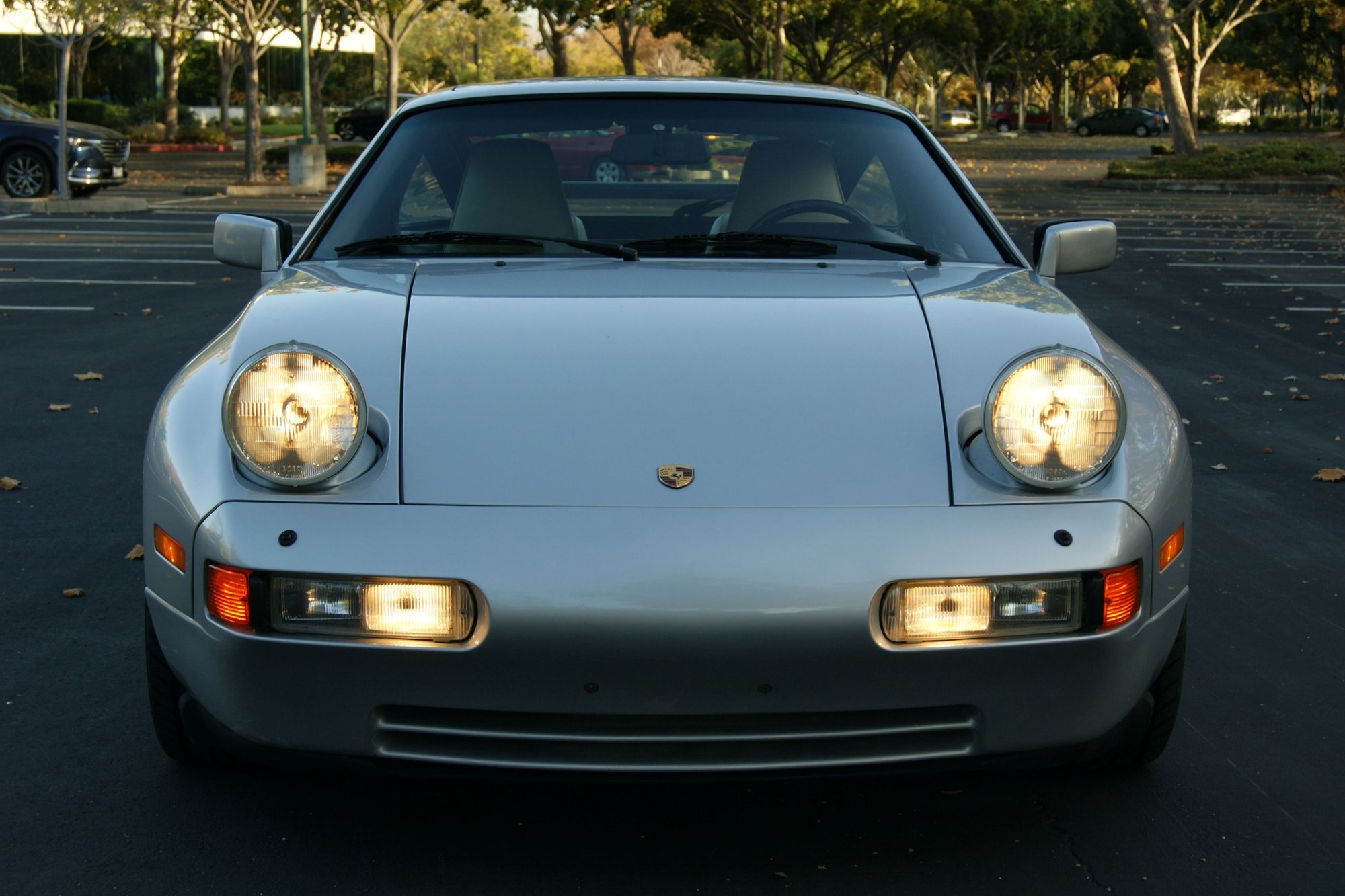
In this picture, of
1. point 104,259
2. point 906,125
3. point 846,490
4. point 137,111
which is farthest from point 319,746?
point 137,111

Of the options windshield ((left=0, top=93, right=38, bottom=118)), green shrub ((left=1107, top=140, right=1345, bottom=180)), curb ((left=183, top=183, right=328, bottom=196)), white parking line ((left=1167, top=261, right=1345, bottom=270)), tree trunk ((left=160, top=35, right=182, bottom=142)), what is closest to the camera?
white parking line ((left=1167, top=261, right=1345, bottom=270))

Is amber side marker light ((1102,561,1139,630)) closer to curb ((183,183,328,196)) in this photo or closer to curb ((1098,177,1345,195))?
curb ((183,183,328,196))

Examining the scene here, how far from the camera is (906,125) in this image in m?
3.90

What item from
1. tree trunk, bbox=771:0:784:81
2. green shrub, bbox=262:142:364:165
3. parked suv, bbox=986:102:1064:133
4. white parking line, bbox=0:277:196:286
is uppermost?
parked suv, bbox=986:102:1064:133

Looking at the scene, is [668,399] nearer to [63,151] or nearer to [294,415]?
[294,415]

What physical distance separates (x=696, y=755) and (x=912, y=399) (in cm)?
74

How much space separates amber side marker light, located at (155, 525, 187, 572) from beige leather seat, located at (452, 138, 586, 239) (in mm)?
1181

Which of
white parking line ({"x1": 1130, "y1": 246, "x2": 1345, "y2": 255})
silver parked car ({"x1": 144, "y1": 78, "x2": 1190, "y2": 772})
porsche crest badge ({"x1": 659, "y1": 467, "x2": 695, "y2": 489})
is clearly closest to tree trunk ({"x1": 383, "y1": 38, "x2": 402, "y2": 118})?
white parking line ({"x1": 1130, "y1": 246, "x2": 1345, "y2": 255})

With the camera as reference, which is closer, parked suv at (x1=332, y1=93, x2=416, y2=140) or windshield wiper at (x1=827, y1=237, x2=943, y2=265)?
windshield wiper at (x1=827, y1=237, x2=943, y2=265)

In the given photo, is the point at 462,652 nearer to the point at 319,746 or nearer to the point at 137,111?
the point at 319,746

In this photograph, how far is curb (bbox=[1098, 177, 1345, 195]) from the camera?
24359mm

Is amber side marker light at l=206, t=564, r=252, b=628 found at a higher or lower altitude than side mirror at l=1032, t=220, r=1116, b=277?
lower

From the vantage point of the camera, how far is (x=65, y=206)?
19250mm

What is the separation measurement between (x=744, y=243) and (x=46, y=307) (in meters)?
8.93
